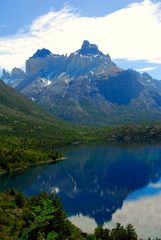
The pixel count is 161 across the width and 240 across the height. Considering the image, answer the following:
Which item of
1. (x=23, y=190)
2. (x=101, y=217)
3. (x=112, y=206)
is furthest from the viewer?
(x=23, y=190)

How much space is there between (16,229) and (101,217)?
70816mm

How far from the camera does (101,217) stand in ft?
446

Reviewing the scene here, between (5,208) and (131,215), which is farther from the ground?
(5,208)

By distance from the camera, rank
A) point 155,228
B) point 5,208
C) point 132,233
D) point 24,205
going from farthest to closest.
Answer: point 155,228 → point 24,205 → point 5,208 → point 132,233

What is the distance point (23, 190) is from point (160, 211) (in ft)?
225

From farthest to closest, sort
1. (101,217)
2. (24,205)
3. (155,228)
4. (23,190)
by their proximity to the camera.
A: (23,190)
(101,217)
(155,228)
(24,205)

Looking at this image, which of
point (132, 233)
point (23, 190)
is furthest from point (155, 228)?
point (23, 190)

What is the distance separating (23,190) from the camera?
18012 centimetres

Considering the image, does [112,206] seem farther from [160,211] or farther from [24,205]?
[24,205]

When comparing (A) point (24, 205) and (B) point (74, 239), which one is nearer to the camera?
(B) point (74, 239)

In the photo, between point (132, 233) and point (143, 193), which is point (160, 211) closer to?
point (143, 193)

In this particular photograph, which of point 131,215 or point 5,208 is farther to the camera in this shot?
point 131,215

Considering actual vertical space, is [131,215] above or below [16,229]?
below

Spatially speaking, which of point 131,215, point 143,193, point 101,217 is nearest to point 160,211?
point 131,215
